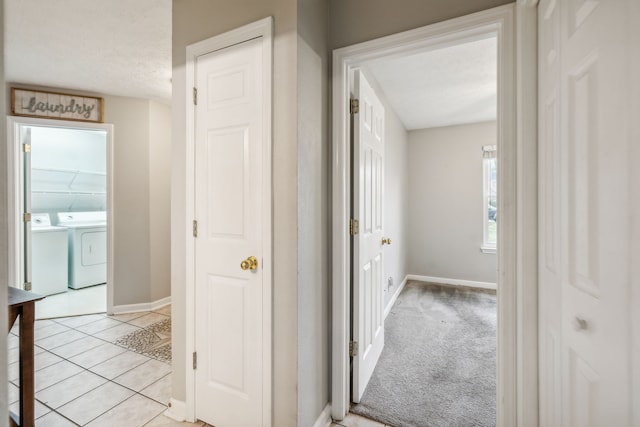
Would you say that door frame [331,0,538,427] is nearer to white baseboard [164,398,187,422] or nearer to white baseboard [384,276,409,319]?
white baseboard [164,398,187,422]

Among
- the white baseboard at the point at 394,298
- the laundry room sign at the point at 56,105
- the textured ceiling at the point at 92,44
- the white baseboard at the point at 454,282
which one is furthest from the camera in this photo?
the white baseboard at the point at 454,282

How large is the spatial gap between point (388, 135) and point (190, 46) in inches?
97.2

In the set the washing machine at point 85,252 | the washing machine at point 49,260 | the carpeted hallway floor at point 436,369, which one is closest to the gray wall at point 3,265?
the carpeted hallway floor at point 436,369

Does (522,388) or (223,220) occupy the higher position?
(223,220)

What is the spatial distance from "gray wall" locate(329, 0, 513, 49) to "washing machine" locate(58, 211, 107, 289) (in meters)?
4.52

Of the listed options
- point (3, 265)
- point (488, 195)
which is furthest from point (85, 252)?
point (488, 195)

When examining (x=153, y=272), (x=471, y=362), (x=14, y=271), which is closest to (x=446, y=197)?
(x=471, y=362)

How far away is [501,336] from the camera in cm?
125

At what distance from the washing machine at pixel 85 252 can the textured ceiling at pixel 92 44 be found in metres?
2.20

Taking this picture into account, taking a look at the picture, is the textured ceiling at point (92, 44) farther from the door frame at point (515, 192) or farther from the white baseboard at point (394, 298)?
the white baseboard at point (394, 298)

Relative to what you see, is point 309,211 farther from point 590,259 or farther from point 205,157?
point 590,259

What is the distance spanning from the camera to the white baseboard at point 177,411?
163cm

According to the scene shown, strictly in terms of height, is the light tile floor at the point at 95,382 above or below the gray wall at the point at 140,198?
below

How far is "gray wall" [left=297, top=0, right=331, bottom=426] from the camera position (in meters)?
1.37
